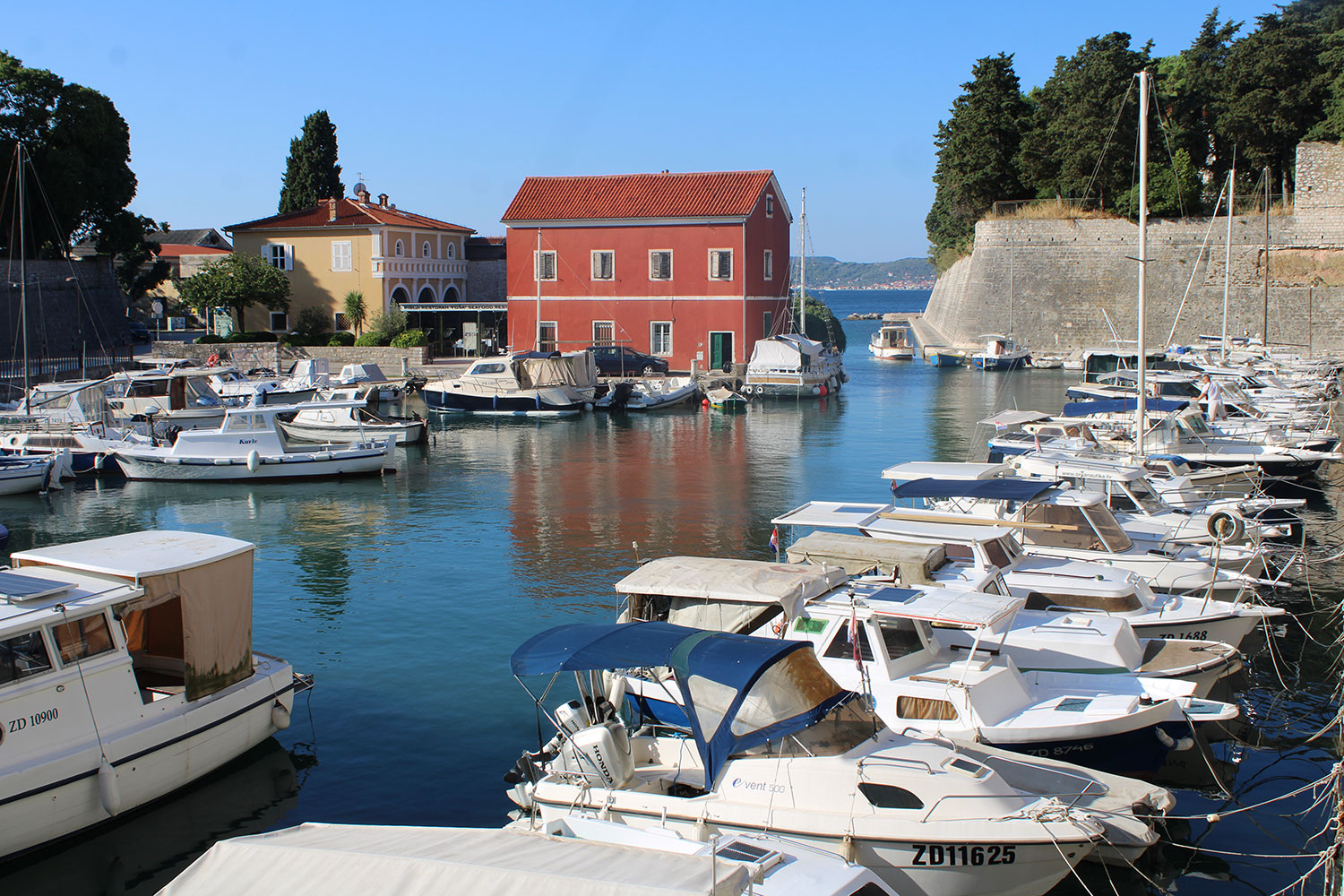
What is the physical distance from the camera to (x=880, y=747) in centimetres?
888

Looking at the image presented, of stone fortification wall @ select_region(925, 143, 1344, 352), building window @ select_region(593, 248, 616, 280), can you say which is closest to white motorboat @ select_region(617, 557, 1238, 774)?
building window @ select_region(593, 248, 616, 280)

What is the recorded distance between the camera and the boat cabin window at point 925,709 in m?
10.4

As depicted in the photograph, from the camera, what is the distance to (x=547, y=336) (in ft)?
164

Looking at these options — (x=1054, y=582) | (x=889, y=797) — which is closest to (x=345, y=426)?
(x=1054, y=582)

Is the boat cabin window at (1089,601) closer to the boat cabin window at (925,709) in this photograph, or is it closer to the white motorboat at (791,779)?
the boat cabin window at (925,709)

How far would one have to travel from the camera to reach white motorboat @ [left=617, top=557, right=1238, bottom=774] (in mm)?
10227

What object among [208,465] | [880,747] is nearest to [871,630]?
[880,747]

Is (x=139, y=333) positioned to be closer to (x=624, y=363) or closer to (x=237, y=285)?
(x=237, y=285)

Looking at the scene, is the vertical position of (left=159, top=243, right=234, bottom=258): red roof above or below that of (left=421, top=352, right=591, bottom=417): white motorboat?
above

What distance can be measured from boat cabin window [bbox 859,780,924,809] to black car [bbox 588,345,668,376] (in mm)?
38524

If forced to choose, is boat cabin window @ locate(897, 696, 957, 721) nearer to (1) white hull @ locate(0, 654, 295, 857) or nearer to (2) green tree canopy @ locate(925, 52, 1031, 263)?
(1) white hull @ locate(0, 654, 295, 857)

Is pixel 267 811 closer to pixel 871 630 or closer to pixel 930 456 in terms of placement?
pixel 871 630

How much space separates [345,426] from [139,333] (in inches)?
1293

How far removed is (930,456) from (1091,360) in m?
31.4
